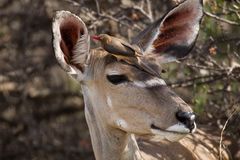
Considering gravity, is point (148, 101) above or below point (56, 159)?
above

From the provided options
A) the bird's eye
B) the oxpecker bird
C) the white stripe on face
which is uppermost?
the oxpecker bird

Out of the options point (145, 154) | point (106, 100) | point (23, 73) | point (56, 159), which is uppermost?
point (106, 100)

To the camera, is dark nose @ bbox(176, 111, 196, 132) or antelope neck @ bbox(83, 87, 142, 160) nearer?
dark nose @ bbox(176, 111, 196, 132)

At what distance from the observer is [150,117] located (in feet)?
14.0

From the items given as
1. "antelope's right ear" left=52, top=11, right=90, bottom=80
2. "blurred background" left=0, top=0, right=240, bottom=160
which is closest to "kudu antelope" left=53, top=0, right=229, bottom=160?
"antelope's right ear" left=52, top=11, right=90, bottom=80

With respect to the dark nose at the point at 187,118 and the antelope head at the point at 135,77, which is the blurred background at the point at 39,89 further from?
the dark nose at the point at 187,118

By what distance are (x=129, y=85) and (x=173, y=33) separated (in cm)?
68

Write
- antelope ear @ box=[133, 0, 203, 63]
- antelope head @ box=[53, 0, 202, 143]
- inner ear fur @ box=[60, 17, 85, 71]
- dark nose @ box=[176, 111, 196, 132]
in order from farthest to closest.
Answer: antelope ear @ box=[133, 0, 203, 63] → inner ear fur @ box=[60, 17, 85, 71] → antelope head @ box=[53, 0, 202, 143] → dark nose @ box=[176, 111, 196, 132]

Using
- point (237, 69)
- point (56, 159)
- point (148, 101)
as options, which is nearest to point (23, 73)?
point (56, 159)

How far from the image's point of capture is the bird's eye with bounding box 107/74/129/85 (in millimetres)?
4375

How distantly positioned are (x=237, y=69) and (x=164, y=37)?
1.56m

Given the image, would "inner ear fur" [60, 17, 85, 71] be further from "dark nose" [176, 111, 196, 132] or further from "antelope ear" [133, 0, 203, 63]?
"dark nose" [176, 111, 196, 132]

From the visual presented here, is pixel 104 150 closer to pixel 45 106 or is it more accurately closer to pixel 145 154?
pixel 145 154

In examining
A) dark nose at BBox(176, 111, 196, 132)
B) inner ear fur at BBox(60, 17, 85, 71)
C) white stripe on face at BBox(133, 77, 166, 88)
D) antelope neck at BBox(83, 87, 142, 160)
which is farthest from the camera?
antelope neck at BBox(83, 87, 142, 160)
